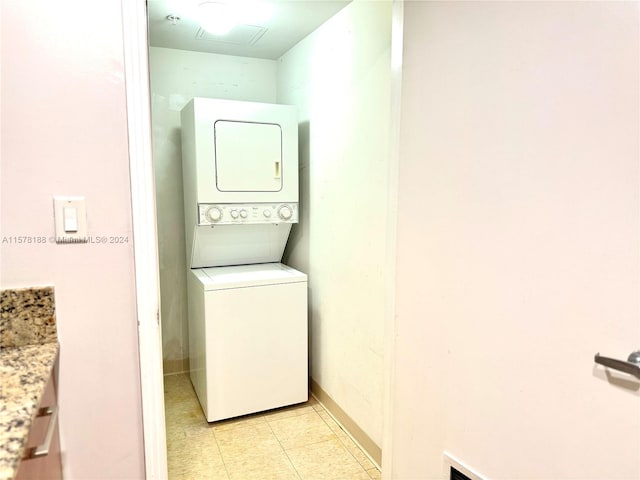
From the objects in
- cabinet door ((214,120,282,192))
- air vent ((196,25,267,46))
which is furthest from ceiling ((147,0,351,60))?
cabinet door ((214,120,282,192))

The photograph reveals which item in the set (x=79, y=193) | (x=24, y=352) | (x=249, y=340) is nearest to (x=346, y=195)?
(x=249, y=340)

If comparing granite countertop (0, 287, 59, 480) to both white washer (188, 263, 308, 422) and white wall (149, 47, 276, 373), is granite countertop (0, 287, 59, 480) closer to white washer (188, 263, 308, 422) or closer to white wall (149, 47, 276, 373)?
white washer (188, 263, 308, 422)

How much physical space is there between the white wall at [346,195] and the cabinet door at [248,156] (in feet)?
0.80

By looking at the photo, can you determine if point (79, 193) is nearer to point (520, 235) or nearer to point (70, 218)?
point (70, 218)

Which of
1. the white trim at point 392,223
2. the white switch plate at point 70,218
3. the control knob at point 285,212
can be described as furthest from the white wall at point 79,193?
the control knob at point 285,212

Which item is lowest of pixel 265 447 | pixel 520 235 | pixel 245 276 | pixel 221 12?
pixel 265 447

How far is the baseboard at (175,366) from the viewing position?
3.05 meters

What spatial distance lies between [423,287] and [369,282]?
0.72 m

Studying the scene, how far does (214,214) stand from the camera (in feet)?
7.94

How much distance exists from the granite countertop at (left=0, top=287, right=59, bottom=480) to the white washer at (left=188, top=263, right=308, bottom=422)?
119 cm

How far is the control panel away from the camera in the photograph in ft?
7.92

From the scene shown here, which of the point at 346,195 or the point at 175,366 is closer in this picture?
the point at 346,195

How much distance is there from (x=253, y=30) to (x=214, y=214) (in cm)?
110

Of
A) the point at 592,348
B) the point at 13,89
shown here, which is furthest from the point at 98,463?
the point at 592,348
